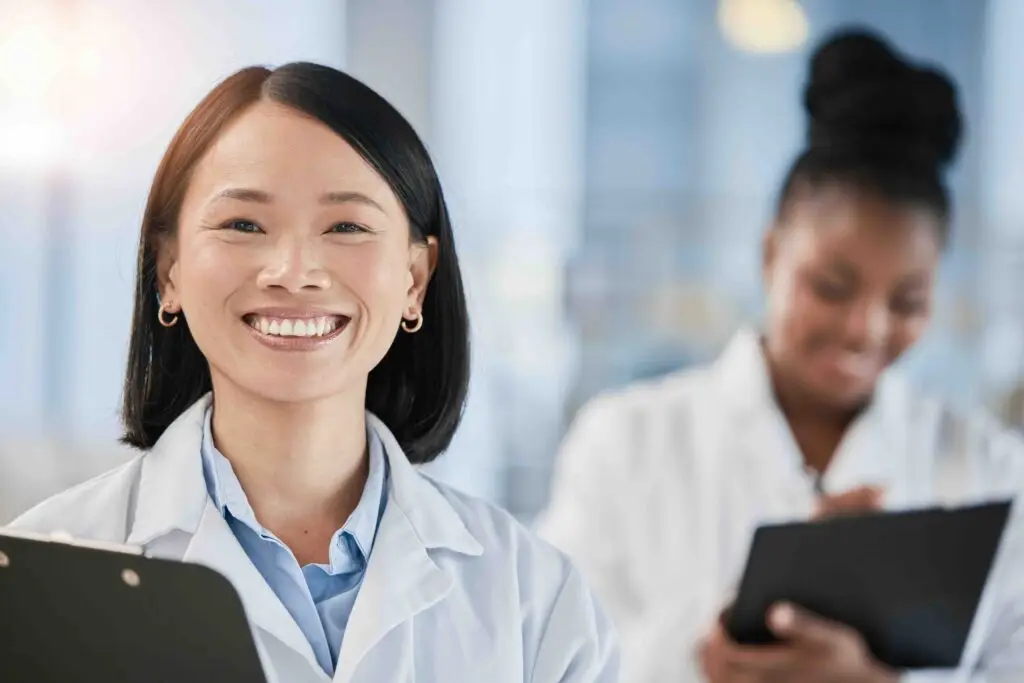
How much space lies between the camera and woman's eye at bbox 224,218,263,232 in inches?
33.3

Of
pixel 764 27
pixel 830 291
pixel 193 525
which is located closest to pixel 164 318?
pixel 193 525

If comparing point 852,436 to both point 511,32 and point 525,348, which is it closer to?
point 525,348

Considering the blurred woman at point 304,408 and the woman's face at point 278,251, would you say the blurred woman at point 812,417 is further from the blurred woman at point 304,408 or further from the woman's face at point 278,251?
the woman's face at point 278,251

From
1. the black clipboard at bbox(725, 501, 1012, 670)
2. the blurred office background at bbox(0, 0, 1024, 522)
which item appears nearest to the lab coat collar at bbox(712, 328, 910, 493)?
the black clipboard at bbox(725, 501, 1012, 670)

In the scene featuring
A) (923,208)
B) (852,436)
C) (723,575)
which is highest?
(923,208)

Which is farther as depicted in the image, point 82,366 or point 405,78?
point 405,78

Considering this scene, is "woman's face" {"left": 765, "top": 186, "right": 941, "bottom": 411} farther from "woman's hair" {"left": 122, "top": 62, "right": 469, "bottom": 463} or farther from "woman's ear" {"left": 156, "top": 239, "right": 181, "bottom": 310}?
"woman's ear" {"left": 156, "top": 239, "right": 181, "bottom": 310}

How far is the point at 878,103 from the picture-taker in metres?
1.81

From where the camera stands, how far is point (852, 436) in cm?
188

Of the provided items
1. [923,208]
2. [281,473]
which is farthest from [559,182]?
Result: [281,473]

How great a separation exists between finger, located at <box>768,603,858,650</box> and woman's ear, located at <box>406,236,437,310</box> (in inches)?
27.8

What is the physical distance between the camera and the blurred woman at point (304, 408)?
849mm

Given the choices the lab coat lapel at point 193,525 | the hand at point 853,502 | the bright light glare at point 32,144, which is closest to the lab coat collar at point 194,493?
the lab coat lapel at point 193,525

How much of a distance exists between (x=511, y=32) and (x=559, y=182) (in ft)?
1.10
